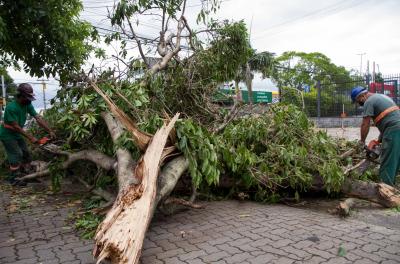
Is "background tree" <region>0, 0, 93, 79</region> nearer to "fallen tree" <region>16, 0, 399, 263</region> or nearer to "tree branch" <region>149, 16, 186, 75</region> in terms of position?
"fallen tree" <region>16, 0, 399, 263</region>

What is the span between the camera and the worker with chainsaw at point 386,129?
482 cm

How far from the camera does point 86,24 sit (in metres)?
7.05

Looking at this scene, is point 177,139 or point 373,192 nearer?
point 177,139

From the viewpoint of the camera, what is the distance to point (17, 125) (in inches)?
219

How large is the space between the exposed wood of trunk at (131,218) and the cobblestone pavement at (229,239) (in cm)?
44

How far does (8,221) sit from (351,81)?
1481 centimetres

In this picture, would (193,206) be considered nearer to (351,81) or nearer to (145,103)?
(145,103)

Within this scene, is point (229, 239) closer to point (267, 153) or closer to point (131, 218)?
point (131, 218)

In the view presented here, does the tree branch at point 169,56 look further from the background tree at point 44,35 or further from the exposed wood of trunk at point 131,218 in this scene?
the exposed wood of trunk at point 131,218

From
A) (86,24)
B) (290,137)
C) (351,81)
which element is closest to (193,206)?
(290,137)

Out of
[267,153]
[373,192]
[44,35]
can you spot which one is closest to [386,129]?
[373,192]

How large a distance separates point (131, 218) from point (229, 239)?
109 cm

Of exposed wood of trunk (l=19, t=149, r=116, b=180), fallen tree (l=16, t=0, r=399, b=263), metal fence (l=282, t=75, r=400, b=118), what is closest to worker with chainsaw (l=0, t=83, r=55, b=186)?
fallen tree (l=16, t=0, r=399, b=263)

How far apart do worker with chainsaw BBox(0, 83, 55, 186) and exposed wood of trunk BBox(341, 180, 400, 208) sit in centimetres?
445
